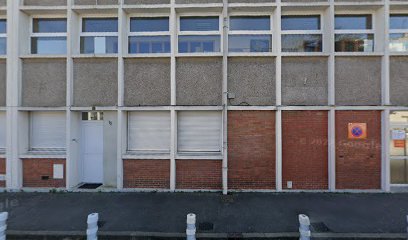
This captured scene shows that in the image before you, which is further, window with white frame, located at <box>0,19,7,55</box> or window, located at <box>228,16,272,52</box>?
window with white frame, located at <box>0,19,7,55</box>

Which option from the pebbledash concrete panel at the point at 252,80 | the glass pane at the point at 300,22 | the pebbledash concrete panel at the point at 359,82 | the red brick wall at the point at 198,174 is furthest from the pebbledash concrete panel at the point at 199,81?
the pebbledash concrete panel at the point at 359,82

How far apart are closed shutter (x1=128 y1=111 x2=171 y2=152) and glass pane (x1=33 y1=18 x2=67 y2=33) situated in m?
3.73

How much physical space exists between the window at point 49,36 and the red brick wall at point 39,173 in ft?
11.5

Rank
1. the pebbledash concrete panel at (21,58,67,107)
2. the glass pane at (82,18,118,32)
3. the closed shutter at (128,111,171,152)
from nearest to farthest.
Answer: the pebbledash concrete panel at (21,58,67,107) → the closed shutter at (128,111,171,152) → the glass pane at (82,18,118,32)

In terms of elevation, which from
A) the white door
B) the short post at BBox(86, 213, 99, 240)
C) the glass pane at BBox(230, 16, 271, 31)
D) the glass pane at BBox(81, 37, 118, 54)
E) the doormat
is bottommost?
the doormat

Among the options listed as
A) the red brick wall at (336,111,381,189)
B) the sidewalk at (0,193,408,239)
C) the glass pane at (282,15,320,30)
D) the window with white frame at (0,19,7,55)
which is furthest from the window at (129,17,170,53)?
the red brick wall at (336,111,381,189)

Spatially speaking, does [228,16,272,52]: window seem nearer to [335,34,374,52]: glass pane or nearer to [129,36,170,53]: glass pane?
[129,36,170,53]: glass pane

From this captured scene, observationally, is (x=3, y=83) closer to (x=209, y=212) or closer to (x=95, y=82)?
(x=95, y=82)

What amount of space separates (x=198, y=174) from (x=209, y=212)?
160 cm

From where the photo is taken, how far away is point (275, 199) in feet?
20.3

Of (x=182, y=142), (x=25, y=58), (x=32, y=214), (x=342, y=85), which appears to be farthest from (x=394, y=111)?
(x=25, y=58)

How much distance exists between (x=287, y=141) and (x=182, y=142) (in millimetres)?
3192

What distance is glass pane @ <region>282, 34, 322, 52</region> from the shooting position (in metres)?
7.03

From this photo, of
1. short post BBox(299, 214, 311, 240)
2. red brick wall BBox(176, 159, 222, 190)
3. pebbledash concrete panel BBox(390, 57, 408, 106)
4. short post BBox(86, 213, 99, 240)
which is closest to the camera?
short post BBox(299, 214, 311, 240)
